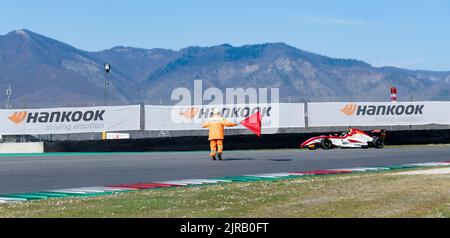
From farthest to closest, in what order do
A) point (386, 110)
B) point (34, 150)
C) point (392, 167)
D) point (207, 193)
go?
point (386, 110), point (34, 150), point (392, 167), point (207, 193)

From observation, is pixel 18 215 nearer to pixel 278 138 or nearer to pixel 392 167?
pixel 392 167

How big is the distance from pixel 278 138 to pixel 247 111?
168 cm

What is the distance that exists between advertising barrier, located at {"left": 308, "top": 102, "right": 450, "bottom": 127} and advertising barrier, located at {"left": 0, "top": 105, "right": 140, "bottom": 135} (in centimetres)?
807

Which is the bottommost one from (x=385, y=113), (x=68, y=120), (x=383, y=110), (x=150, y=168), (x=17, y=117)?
(x=150, y=168)

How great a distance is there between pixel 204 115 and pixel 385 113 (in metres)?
8.00

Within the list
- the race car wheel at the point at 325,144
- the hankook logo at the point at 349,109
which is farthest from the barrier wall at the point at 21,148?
the hankook logo at the point at 349,109

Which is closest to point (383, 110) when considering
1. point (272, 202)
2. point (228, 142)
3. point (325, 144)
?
point (325, 144)

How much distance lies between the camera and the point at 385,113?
33.0 metres

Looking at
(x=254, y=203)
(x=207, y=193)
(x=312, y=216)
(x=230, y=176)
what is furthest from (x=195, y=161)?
(x=312, y=216)

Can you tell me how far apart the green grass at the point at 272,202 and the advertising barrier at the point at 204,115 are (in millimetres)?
17191

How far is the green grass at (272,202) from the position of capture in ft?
30.8

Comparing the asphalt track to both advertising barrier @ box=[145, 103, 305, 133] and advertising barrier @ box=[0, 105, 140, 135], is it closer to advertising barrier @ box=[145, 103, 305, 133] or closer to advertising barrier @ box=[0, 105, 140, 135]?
advertising barrier @ box=[145, 103, 305, 133]

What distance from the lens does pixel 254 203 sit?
10.4 meters

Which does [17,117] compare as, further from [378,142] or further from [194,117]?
[378,142]
